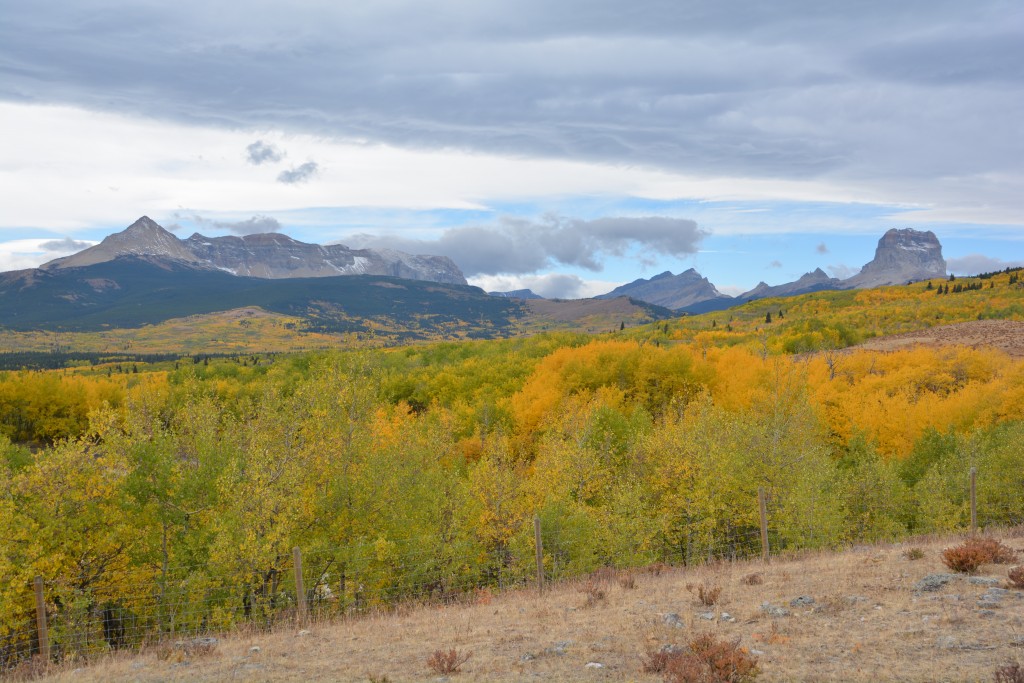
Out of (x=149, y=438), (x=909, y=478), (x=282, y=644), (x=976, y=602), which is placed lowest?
(x=909, y=478)

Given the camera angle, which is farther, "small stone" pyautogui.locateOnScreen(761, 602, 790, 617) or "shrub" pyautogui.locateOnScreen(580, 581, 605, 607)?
"shrub" pyautogui.locateOnScreen(580, 581, 605, 607)

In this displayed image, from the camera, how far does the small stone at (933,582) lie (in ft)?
44.9

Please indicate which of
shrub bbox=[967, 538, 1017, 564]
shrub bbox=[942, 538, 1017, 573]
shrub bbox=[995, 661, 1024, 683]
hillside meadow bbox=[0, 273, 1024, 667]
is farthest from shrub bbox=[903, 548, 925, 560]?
shrub bbox=[995, 661, 1024, 683]

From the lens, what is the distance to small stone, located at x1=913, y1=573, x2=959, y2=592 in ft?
44.9

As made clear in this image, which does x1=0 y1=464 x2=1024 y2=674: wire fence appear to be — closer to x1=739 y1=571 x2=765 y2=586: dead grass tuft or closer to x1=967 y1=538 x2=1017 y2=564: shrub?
x1=739 y1=571 x2=765 y2=586: dead grass tuft

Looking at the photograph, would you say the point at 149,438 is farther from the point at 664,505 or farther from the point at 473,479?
the point at 664,505

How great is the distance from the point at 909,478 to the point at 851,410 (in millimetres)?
13162

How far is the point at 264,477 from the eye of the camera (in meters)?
22.5

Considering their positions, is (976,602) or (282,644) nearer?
(976,602)

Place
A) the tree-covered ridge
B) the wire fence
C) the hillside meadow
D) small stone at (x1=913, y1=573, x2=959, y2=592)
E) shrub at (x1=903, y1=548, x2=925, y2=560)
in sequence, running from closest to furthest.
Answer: small stone at (x1=913, y1=573, x2=959, y2=592) < shrub at (x1=903, y1=548, x2=925, y2=560) < the wire fence < the hillside meadow < the tree-covered ridge

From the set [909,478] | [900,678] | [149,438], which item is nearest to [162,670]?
[900,678]

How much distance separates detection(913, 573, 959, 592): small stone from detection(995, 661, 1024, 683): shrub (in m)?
5.22

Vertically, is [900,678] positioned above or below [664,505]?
above

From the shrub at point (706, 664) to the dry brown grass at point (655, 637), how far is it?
0.26 m
